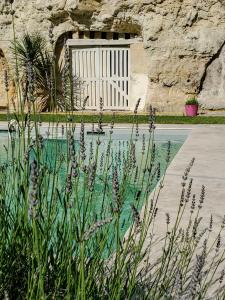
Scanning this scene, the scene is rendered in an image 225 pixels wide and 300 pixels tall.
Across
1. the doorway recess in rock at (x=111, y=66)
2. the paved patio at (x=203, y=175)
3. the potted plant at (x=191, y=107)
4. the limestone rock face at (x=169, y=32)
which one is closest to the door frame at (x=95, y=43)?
the doorway recess in rock at (x=111, y=66)

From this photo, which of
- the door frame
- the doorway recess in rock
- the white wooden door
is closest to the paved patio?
the doorway recess in rock

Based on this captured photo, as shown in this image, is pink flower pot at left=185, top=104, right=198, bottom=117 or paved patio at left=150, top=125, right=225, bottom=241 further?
pink flower pot at left=185, top=104, right=198, bottom=117

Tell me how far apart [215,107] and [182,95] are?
0.87m

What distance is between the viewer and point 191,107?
11.7 m

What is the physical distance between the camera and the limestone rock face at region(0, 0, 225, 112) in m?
12.0

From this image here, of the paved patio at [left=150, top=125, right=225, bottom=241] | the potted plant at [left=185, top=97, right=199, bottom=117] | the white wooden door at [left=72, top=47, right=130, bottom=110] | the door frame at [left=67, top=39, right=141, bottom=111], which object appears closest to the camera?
the paved patio at [left=150, top=125, right=225, bottom=241]

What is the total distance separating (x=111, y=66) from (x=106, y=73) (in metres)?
0.21

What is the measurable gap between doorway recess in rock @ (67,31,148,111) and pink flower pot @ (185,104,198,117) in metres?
1.38

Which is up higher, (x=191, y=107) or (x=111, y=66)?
(x=111, y=66)

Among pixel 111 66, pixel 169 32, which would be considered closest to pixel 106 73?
pixel 111 66

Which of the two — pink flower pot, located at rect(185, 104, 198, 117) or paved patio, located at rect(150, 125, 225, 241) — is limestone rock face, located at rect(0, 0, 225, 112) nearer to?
pink flower pot, located at rect(185, 104, 198, 117)

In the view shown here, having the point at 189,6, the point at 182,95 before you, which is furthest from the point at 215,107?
the point at 189,6

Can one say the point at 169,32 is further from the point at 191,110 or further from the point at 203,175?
the point at 203,175

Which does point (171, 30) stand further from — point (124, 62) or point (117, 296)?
point (117, 296)
